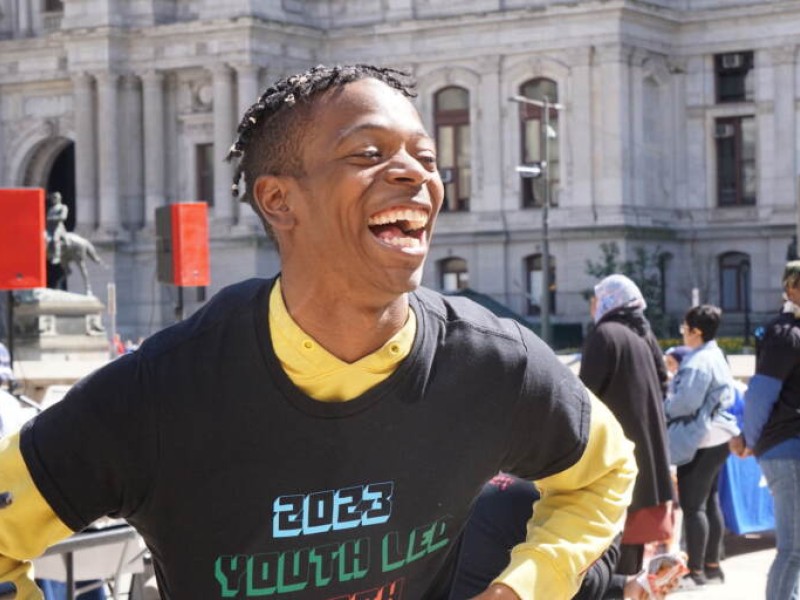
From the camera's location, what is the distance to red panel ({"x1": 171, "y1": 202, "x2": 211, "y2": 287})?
17.6 meters

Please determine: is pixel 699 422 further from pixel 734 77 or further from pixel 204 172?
pixel 204 172

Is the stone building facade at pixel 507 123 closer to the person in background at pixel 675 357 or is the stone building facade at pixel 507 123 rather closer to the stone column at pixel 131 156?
the stone column at pixel 131 156

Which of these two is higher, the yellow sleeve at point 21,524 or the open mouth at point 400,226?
the open mouth at point 400,226

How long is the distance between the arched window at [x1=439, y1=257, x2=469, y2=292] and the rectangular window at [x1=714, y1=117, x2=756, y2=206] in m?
7.55

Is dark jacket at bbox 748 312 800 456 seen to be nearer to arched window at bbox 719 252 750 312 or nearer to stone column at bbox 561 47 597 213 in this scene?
stone column at bbox 561 47 597 213

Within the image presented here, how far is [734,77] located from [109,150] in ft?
60.8

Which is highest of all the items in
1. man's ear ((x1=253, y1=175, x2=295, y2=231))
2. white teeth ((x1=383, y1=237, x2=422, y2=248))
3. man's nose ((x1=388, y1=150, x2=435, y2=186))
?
man's nose ((x1=388, y1=150, x2=435, y2=186))

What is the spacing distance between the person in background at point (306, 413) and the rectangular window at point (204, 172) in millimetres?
50525

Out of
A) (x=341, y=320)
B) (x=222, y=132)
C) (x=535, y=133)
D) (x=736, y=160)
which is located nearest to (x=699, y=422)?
(x=341, y=320)

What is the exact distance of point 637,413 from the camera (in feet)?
27.3

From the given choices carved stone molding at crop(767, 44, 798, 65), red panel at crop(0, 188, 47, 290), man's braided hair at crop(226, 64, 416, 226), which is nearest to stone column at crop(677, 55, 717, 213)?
carved stone molding at crop(767, 44, 798, 65)

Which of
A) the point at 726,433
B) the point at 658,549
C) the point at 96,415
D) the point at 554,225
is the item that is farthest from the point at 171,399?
the point at 554,225

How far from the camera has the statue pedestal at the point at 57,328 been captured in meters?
A: 32.5

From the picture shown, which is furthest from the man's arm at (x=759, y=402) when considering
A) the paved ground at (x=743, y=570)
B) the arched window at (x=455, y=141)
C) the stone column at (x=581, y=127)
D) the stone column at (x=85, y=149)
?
the stone column at (x=85, y=149)
